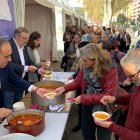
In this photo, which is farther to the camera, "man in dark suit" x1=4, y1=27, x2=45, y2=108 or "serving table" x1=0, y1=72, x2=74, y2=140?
"man in dark suit" x1=4, y1=27, x2=45, y2=108

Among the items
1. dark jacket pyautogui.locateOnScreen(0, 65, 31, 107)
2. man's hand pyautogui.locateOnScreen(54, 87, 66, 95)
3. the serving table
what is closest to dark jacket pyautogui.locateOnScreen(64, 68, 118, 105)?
the serving table

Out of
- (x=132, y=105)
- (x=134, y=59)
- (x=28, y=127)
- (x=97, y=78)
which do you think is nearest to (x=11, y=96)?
(x=97, y=78)

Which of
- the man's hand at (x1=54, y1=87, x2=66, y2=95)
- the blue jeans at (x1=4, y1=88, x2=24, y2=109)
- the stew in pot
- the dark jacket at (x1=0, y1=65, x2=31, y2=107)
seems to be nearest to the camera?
the stew in pot

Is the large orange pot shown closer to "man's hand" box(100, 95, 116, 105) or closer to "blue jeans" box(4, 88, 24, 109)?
"man's hand" box(100, 95, 116, 105)

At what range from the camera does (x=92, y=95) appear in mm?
2379

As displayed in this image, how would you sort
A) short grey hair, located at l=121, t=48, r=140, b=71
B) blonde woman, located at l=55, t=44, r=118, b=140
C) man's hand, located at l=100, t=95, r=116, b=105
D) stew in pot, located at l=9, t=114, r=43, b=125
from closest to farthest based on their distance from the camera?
1. short grey hair, located at l=121, t=48, r=140, b=71
2. stew in pot, located at l=9, t=114, r=43, b=125
3. man's hand, located at l=100, t=95, r=116, b=105
4. blonde woman, located at l=55, t=44, r=118, b=140

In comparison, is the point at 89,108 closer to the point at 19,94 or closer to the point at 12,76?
the point at 12,76

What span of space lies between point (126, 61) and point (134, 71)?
3.5 inches

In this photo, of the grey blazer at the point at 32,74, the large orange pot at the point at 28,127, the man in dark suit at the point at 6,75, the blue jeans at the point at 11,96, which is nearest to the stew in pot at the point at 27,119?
the large orange pot at the point at 28,127

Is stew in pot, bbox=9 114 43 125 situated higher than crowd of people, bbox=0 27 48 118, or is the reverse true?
crowd of people, bbox=0 27 48 118

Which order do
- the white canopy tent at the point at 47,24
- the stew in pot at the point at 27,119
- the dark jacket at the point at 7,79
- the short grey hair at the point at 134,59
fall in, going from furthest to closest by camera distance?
the white canopy tent at the point at 47,24 < the dark jacket at the point at 7,79 < the stew in pot at the point at 27,119 < the short grey hair at the point at 134,59

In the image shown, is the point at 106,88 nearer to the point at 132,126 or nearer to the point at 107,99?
the point at 107,99

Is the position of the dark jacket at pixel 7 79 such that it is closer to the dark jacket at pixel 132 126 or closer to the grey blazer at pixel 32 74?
the dark jacket at pixel 132 126

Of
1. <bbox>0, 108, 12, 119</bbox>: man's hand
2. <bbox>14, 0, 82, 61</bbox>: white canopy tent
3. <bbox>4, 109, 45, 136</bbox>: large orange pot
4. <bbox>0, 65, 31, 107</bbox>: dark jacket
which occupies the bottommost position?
<bbox>4, 109, 45, 136</bbox>: large orange pot
